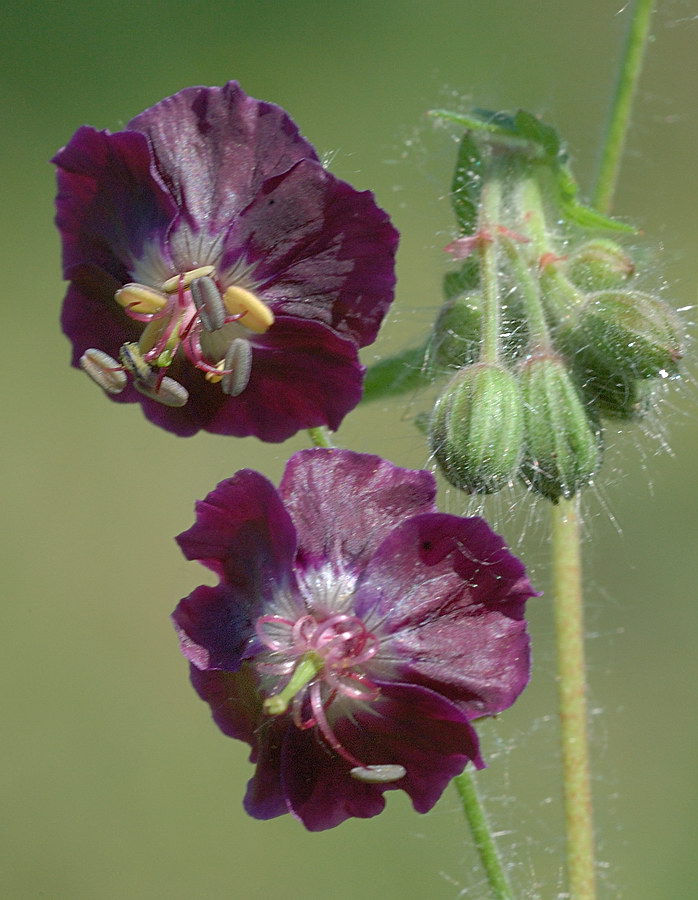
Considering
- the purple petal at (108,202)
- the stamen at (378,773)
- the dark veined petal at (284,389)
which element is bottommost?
the stamen at (378,773)

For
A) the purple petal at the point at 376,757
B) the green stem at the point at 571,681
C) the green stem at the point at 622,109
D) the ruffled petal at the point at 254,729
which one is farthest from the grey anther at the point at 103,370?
the green stem at the point at 622,109

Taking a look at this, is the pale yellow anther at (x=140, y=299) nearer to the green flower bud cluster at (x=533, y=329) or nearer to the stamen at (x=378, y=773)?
the green flower bud cluster at (x=533, y=329)

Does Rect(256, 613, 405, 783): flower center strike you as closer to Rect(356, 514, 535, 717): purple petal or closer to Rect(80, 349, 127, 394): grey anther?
Rect(356, 514, 535, 717): purple petal

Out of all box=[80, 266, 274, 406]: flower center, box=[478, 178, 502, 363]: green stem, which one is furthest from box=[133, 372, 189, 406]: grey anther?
box=[478, 178, 502, 363]: green stem

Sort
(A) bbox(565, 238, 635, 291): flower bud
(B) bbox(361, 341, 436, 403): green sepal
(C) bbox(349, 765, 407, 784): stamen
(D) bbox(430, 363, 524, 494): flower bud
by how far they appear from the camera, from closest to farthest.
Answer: (C) bbox(349, 765, 407, 784): stamen → (D) bbox(430, 363, 524, 494): flower bud → (A) bbox(565, 238, 635, 291): flower bud → (B) bbox(361, 341, 436, 403): green sepal

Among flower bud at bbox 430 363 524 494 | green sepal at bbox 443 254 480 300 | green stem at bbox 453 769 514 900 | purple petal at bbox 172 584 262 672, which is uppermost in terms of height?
green sepal at bbox 443 254 480 300

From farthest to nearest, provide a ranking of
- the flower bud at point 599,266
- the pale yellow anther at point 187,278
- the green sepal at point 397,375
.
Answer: the green sepal at point 397,375 < the flower bud at point 599,266 < the pale yellow anther at point 187,278

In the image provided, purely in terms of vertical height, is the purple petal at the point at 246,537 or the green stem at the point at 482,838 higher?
the purple petal at the point at 246,537
